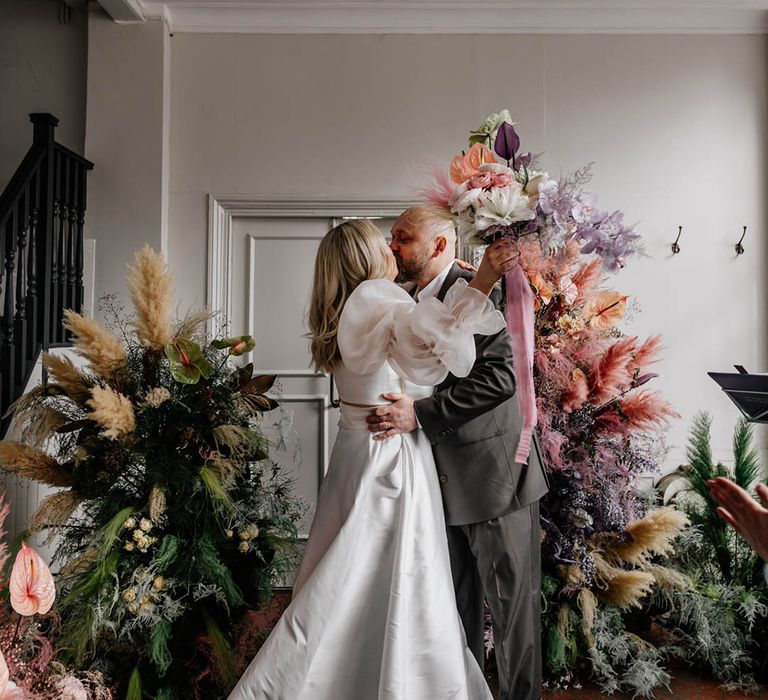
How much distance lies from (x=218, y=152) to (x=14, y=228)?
1.40 metres

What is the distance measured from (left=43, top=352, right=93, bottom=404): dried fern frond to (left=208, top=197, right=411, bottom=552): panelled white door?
210cm

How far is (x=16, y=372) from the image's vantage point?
329cm

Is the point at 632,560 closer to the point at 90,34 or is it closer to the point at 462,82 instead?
the point at 462,82

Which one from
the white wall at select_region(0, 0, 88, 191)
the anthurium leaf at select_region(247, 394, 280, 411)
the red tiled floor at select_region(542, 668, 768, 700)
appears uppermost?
the white wall at select_region(0, 0, 88, 191)

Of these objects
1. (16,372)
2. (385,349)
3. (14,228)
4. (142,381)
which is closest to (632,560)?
(385,349)

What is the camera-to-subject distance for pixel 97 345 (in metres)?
2.23

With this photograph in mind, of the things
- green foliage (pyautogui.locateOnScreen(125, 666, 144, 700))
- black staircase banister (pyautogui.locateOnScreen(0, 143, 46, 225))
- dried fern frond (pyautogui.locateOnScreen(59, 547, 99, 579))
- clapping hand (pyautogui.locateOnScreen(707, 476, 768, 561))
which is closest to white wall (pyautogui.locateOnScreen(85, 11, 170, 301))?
black staircase banister (pyautogui.locateOnScreen(0, 143, 46, 225))

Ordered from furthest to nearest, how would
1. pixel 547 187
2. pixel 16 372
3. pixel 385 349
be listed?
1. pixel 16 372
2. pixel 385 349
3. pixel 547 187

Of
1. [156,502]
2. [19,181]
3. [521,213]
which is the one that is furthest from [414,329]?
[19,181]

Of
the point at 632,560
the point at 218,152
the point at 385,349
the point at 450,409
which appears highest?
the point at 218,152

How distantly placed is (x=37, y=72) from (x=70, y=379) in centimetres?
315

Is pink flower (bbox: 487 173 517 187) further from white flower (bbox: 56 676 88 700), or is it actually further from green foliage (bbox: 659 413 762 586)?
green foliage (bbox: 659 413 762 586)

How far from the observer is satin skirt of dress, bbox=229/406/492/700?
1.88 m

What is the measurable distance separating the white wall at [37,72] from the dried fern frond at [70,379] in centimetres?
276
